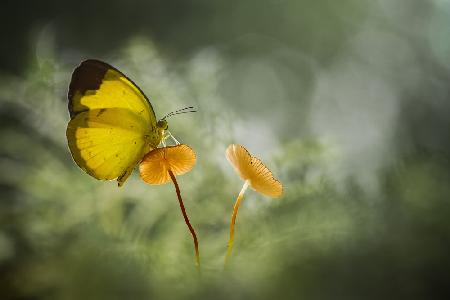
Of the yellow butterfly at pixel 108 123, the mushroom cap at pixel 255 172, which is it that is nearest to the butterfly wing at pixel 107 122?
the yellow butterfly at pixel 108 123

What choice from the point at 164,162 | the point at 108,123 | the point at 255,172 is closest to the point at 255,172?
the point at 255,172

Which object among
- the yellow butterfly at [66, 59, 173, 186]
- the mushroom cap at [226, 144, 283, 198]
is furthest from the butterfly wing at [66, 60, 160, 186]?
the mushroom cap at [226, 144, 283, 198]

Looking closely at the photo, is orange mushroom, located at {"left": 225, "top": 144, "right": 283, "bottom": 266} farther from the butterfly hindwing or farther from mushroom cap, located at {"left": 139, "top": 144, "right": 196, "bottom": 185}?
the butterfly hindwing

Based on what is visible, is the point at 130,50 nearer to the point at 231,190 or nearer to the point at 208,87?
the point at 208,87

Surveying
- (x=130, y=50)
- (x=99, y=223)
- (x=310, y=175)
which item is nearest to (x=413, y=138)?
(x=310, y=175)

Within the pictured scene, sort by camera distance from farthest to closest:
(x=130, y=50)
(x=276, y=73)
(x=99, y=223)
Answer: (x=276, y=73), (x=130, y=50), (x=99, y=223)

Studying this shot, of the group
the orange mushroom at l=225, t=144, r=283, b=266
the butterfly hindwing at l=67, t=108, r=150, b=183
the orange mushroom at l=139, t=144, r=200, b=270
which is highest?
the butterfly hindwing at l=67, t=108, r=150, b=183
